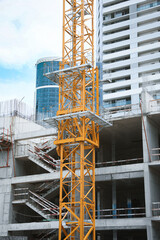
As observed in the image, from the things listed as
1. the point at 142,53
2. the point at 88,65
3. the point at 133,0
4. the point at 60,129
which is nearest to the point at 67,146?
the point at 60,129

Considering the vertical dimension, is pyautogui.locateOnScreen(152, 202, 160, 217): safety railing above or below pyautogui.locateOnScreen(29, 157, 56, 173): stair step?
below

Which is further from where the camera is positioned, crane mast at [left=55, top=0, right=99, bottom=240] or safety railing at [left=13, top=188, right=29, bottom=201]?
safety railing at [left=13, top=188, right=29, bottom=201]

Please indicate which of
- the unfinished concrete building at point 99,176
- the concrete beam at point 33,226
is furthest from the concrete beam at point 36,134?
the concrete beam at point 33,226

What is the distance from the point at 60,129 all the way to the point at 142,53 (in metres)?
61.9

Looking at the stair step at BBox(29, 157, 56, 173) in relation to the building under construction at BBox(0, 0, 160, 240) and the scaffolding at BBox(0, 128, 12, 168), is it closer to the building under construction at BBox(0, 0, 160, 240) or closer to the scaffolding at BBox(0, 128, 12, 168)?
the building under construction at BBox(0, 0, 160, 240)

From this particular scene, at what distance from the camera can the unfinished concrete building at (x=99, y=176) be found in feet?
109

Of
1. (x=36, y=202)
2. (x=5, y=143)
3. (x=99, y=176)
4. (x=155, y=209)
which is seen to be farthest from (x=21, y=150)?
(x=155, y=209)

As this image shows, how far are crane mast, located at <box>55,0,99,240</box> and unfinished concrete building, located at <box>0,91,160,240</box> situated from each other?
107 inches

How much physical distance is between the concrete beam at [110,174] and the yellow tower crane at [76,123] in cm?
172

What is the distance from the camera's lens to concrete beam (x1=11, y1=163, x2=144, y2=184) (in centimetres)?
3372

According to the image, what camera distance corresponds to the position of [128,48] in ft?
307

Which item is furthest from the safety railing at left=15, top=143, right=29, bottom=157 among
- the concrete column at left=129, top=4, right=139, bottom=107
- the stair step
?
the concrete column at left=129, top=4, right=139, bottom=107

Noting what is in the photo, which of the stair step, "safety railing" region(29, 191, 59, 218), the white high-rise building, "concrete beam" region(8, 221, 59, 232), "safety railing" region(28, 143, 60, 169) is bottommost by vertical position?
"concrete beam" region(8, 221, 59, 232)

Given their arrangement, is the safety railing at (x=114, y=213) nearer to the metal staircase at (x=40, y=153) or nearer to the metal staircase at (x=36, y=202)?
the metal staircase at (x=36, y=202)
